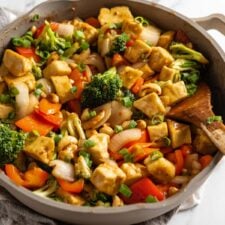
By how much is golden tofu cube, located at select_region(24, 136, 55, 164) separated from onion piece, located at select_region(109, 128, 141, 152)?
0.24m

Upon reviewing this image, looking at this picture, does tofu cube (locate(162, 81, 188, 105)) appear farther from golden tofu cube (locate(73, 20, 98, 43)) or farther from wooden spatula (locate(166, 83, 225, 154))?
golden tofu cube (locate(73, 20, 98, 43))

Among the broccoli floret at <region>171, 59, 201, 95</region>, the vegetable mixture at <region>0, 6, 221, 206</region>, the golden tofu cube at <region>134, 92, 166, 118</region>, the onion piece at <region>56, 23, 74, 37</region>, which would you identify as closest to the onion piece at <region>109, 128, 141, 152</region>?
the vegetable mixture at <region>0, 6, 221, 206</region>

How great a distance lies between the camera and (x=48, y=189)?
254cm

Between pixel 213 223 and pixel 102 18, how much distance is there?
3.33 feet

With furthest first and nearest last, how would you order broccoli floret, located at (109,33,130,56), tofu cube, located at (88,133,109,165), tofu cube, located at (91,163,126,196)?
broccoli floret, located at (109,33,130,56)
tofu cube, located at (88,133,109,165)
tofu cube, located at (91,163,126,196)

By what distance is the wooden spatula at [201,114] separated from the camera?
261cm

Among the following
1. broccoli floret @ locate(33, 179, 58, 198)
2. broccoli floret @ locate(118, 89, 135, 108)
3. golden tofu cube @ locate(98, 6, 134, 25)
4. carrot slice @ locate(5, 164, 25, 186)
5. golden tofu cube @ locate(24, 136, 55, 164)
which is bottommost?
broccoli floret @ locate(33, 179, 58, 198)

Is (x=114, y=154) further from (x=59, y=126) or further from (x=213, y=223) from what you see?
(x=213, y=223)

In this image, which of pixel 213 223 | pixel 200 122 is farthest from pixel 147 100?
pixel 213 223

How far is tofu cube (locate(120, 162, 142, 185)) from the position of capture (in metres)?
2.52

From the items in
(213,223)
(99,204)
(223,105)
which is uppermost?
(223,105)

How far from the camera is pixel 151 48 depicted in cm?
289

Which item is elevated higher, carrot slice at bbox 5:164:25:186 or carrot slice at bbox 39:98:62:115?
carrot slice at bbox 39:98:62:115

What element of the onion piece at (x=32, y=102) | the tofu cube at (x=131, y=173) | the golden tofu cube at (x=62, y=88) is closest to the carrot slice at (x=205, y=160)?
the tofu cube at (x=131, y=173)
